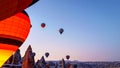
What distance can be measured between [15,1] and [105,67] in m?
125

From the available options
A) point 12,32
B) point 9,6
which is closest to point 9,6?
point 9,6

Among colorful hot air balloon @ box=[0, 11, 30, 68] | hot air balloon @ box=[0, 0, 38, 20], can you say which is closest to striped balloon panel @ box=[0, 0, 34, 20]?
hot air balloon @ box=[0, 0, 38, 20]

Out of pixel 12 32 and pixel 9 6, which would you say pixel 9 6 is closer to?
pixel 9 6

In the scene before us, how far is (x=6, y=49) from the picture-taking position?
5.51 m

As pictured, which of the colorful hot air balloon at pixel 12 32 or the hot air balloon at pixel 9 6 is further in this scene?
the colorful hot air balloon at pixel 12 32

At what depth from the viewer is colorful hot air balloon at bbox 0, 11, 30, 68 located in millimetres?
5352

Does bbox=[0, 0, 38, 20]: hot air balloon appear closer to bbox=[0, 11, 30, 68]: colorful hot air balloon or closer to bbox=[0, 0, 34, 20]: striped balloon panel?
bbox=[0, 0, 34, 20]: striped balloon panel

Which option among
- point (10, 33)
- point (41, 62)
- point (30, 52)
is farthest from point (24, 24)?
point (41, 62)

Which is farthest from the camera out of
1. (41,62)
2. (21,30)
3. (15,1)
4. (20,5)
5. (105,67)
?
(105,67)

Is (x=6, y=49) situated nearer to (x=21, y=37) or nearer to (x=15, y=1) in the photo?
(x=21, y=37)

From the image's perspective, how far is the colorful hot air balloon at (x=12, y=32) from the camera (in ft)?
17.6

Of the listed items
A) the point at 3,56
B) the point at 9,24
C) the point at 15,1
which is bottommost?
the point at 3,56

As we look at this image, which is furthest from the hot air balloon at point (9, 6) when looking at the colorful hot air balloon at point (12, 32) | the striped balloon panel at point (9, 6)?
the colorful hot air balloon at point (12, 32)

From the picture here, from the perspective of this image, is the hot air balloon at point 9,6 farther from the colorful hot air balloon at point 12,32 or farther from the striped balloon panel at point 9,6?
the colorful hot air balloon at point 12,32
